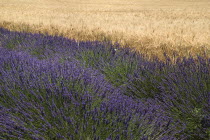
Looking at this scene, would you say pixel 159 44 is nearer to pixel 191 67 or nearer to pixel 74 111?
pixel 191 67

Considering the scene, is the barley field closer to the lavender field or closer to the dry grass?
the lavender field

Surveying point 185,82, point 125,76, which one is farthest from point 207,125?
point 125,76

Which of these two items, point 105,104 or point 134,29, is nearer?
point 105,104

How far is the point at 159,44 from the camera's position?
562 cm

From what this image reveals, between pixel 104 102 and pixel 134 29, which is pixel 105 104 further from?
pixel 134 29

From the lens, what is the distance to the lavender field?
61.6 inches

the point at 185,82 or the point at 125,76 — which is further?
the point at 125,76

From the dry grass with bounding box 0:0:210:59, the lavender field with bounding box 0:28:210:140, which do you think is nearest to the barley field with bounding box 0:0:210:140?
the lavender field with bounding box 0:28:210:140

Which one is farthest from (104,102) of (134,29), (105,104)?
(134,29)

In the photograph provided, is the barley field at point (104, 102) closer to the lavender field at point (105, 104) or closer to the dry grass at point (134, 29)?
the lavender field at point (105, 104)

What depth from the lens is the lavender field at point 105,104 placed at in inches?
61.6

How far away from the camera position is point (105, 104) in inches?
71.8

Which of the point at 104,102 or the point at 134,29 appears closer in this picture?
the point at 104,102

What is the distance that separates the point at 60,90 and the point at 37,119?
0.32 metres
